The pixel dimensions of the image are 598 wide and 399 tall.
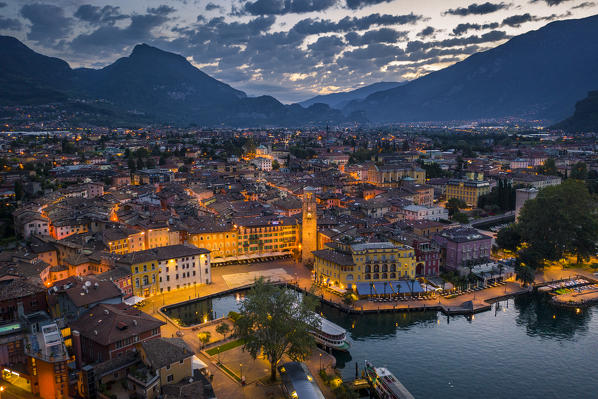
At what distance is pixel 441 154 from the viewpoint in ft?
540

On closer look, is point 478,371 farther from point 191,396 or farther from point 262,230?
point 262,230

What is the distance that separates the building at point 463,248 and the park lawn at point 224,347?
30828mm

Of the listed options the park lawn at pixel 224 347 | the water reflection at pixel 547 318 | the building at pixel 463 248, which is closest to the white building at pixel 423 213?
the building at pixel 463 248

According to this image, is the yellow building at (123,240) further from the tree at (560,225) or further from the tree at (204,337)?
the tree at (560,225)

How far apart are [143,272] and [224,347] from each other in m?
15.2

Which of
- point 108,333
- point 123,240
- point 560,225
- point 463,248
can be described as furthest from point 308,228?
point 560,225

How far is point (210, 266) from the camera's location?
5534 cm

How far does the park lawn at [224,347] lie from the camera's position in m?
36.7

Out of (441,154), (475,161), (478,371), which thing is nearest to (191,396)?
(478,371)

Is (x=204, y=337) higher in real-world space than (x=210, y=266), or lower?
lower

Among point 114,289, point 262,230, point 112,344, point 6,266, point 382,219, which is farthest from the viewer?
point 382,219

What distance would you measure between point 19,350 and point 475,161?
5447 inches

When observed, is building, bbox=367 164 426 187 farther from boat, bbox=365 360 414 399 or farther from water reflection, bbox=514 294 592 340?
boat, bbox=365 360 414 399

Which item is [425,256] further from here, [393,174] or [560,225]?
[393,174]
